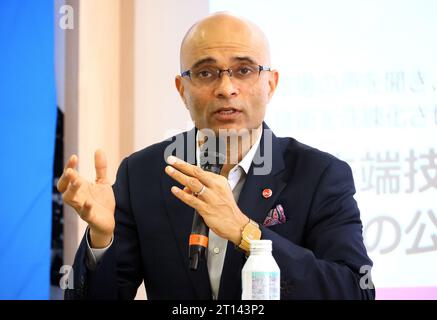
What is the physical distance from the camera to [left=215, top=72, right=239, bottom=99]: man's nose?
2078mm

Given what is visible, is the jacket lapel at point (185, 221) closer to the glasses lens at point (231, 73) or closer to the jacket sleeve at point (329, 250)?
the glasses lens at point (231, 73)

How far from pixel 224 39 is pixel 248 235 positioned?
2.66 feet

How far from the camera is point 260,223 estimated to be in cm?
200

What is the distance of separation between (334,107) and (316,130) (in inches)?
6.7

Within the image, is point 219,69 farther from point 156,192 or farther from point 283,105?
point 283,105

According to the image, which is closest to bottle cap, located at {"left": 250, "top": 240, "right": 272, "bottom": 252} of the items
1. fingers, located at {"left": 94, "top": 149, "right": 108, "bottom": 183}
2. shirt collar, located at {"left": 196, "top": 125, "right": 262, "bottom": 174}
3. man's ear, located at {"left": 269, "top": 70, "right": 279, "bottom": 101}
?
fingers, located at {"left": 94, "top": 149, "right": 108, "bottom": 183}

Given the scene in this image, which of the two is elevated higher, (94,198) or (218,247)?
(94,198)

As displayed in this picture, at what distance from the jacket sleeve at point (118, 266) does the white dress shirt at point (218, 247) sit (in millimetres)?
21

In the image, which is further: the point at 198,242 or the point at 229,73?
the point at 229,73

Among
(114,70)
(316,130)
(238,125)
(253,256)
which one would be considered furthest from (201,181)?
(114,70)

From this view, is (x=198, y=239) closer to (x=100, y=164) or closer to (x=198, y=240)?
(x=198, y=240)

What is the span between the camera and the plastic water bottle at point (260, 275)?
147cm

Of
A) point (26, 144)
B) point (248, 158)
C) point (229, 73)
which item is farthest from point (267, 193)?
point (26, 144)

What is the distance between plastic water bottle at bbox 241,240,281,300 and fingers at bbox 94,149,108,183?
0.53 metres
